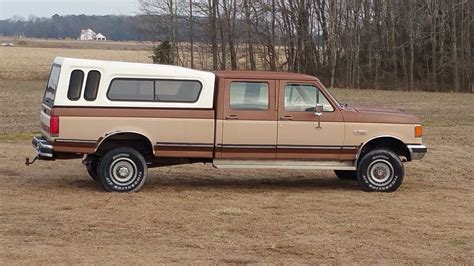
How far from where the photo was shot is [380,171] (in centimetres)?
1174

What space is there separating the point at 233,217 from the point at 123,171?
2.26m

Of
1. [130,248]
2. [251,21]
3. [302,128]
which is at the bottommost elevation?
[130,248]

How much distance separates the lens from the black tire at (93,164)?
1164cm

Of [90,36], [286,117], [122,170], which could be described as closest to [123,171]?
[122,170]

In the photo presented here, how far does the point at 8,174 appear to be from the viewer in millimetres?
13008

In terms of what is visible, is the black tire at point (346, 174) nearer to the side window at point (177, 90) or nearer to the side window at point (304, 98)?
the side window at point (304, 98)

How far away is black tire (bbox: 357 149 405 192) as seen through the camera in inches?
459

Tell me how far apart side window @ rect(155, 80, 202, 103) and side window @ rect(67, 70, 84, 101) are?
3.37 feet

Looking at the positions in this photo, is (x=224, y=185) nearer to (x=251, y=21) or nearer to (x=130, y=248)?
(x=130, y=248)

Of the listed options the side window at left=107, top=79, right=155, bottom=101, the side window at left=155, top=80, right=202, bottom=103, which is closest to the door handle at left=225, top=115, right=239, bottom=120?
the side window at left=155, top=80, right=202, bottom=103

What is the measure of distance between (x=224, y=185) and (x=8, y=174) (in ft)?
11.5


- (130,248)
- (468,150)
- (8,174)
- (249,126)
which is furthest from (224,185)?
(468,150)

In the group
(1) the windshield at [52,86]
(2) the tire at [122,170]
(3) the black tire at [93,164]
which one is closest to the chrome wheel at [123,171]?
(2) the tire at [122,170]

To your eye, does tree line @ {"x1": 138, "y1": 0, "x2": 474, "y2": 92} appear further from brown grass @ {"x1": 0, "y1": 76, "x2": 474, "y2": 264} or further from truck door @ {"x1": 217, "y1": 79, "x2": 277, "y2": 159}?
truck door @ {"x1": 217, "y1": 79, "x2": 277, "y2": 159}
